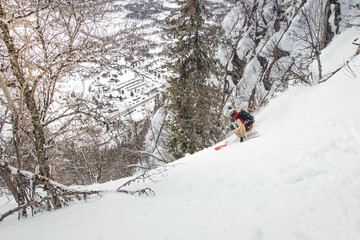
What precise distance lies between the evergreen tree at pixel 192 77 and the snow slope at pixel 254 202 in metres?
8.60

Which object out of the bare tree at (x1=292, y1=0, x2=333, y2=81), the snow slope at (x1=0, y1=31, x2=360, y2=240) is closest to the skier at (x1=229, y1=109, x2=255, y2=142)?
the snow slope at (x1=0, y1=31, x2=360, y2=240)

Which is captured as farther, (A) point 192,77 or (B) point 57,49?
(A) point 192,77

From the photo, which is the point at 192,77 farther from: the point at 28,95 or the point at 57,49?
the point at 28,95

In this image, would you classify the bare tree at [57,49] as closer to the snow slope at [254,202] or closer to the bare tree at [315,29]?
the snow slope at [254,202]

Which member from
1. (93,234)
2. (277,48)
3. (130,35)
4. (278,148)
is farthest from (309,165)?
(277,48)

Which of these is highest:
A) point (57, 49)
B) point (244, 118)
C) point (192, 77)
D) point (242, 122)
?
point (192, 77)

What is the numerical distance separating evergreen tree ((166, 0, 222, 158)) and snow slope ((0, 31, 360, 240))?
28.2ft

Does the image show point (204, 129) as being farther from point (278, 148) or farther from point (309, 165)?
point (309, 165)

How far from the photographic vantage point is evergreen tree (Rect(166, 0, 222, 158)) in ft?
40.5

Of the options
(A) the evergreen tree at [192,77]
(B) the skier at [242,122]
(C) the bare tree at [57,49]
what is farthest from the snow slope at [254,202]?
(A) the evergreen tree at [192,77]

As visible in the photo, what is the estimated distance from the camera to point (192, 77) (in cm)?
1288

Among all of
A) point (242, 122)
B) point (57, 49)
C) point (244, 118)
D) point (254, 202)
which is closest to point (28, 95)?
point (57, 49)

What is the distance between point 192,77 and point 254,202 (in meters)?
10.8

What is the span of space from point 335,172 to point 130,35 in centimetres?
414
